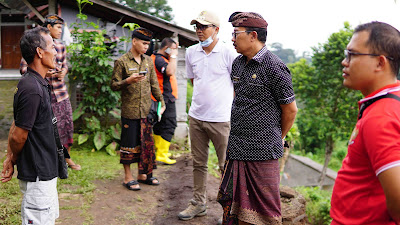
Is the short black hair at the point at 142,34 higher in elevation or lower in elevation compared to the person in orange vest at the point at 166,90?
higher

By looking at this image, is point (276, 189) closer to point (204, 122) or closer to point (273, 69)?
point (273, 69)

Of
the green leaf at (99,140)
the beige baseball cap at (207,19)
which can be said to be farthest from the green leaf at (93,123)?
the beige baseball cap at (207,19)

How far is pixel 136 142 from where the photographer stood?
4.86 meters

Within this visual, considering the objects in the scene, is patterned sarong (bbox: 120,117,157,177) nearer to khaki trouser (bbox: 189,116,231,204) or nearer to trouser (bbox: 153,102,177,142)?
khaki trouser (bbox: 189,116,231,204)

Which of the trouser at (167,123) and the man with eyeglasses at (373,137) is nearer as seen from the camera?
the man with eyeglasses at (373,137)

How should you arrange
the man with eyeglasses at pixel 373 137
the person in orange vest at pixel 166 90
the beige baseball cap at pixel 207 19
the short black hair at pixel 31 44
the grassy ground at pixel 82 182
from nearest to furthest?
the man with eyeglasses at pixel 373 137, the short black hair at pixel 31 44, the beige baseball cap at pixel 207 19, the grassy ground at pixel 82 182, the person in orange vest at pixel 166 90

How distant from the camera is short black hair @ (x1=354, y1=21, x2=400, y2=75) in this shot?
5.25 ft

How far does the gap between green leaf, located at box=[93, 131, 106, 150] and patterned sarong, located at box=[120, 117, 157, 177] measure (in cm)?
243

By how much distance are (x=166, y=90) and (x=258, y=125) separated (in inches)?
140

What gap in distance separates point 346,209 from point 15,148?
218 cm

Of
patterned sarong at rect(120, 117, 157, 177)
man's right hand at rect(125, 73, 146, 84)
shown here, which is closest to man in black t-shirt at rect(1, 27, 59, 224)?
man's right hand at rect(125, 73, 146, 84)

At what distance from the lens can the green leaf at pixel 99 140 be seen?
710cm

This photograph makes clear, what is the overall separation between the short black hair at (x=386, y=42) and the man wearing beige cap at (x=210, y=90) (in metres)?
2.22

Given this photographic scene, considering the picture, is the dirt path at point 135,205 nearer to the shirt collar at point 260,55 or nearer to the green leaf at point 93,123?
the green leaf at point 93,123
